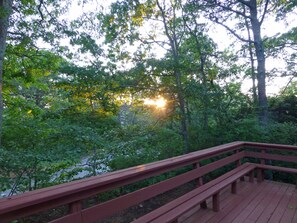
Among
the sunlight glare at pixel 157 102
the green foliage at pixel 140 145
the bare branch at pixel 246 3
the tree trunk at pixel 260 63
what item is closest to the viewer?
the green foliage at pixel 140 145

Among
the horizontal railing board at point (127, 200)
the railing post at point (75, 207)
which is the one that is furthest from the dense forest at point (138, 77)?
the railing post at point (75, 207)

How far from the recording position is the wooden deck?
266 centimetres

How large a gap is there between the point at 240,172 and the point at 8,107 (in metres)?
7.68

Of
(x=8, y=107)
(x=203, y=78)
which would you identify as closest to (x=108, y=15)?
(x=203, y=78)

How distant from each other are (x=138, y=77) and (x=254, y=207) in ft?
15.0

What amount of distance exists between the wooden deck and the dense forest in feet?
6.44

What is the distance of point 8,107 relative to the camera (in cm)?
740

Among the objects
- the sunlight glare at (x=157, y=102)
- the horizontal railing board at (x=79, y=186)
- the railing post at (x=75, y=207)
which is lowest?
the railing post at (x=75, y=207)

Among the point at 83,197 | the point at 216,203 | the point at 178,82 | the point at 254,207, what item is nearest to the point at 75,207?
the point at 83,197

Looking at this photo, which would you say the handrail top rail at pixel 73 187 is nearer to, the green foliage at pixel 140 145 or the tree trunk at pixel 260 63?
the green foliage at pixel 140 145

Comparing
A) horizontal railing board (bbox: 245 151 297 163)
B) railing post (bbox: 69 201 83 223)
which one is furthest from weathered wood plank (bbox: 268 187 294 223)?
railing post (bbox: 69 201 83 223)

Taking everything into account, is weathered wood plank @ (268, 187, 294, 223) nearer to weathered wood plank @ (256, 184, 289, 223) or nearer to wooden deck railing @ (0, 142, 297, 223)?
weathered wood plank @ (256, 184, 289, 223)

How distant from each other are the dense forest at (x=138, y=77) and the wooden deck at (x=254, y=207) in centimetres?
196

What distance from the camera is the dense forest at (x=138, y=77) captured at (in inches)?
179
